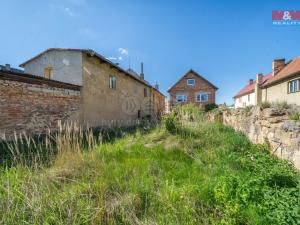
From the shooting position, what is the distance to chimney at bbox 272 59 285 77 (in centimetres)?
1942

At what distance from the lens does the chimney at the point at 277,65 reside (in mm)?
19422

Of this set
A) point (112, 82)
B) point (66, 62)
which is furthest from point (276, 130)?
point (112, 82)

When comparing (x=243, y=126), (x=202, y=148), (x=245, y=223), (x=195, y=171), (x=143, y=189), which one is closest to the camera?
(x=245, y=223)

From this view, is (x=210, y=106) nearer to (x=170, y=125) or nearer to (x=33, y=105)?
(x=170, y=125)

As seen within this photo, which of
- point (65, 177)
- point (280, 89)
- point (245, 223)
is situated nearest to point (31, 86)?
point (65, 177)

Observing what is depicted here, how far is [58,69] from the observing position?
10.5m

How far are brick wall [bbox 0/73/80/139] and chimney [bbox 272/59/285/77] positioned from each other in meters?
20.9

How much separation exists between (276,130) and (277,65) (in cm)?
1970

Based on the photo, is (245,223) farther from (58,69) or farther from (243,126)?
(58,69)

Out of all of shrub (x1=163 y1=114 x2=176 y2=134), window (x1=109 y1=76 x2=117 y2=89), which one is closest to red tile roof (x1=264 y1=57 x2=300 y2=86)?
shrub (x1=163 y1=114 x2=176 y2=134)

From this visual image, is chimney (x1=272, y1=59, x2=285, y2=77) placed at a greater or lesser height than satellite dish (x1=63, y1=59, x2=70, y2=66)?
greater

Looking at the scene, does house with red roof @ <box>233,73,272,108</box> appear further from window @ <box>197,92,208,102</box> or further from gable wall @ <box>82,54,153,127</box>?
gable wall @ <box>82,54,153,127</box>

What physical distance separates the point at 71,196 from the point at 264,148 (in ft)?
16.0

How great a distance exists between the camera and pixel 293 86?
14578mm
